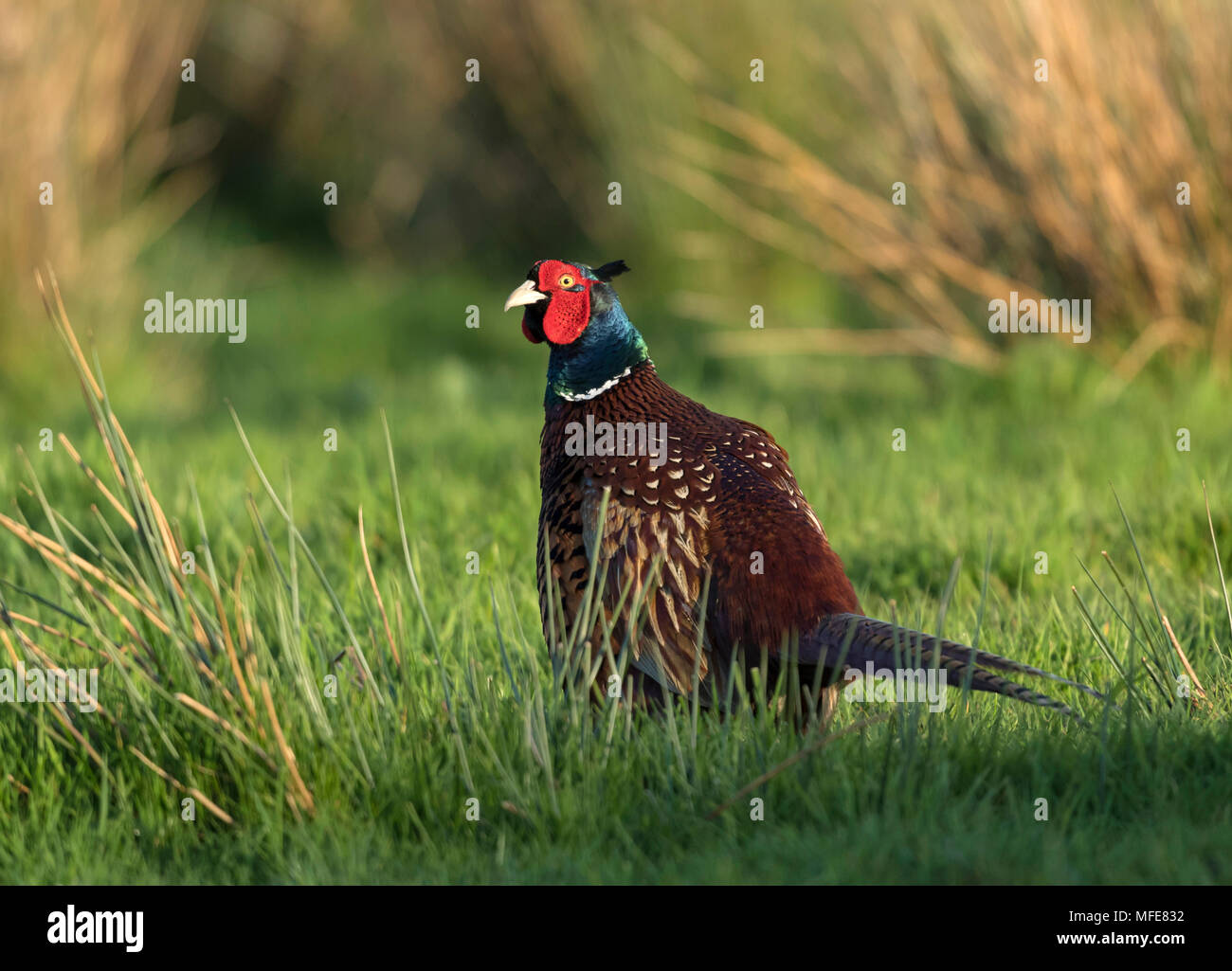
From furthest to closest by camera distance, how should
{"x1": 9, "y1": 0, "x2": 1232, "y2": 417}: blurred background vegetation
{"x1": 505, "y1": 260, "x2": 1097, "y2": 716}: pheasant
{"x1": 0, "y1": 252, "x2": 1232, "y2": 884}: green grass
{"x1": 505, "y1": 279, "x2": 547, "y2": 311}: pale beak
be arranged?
1. {"x1": 9, "y1": 0, "x2": 1232, "y2": 417}: blurred background vegetation
2. {"x1": 505, "y1": 279, "x2": 547, "y2": 311}: pale beak
3. {"x1": 505, "y1": 260, "x2": 1097, "y2": 716}: pheasant
4. {"x1": 0, "y1": 252, "x2": 1232, "y2": 884}: green grass

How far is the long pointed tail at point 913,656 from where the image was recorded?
8.12 ft

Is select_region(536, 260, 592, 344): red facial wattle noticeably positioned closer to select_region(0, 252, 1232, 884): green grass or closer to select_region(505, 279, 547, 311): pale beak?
select_region(505, 279, 547, 311): pale beak

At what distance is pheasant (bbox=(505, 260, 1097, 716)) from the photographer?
277cm

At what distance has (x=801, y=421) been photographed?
607 centimetres

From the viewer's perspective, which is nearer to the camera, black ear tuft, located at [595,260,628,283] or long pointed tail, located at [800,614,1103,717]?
long pointed tail, located at [800,614,1103,717]

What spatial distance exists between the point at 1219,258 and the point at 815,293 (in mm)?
2891

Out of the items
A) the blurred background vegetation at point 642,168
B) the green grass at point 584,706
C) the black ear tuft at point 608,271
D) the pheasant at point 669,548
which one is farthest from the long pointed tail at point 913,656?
the blurred background vegetation at point 642,168

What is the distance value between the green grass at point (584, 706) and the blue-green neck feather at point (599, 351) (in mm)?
533

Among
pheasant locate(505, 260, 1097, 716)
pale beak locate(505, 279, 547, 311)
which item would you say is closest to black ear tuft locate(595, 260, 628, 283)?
pheasant locate(505, 260, 1097, 716)

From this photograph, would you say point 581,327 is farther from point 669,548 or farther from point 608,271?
point 669,548
